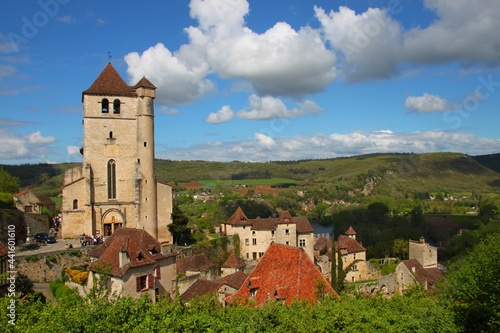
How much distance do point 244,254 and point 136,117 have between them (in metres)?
23.9

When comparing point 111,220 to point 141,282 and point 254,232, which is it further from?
point 141,282

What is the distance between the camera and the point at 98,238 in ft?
148

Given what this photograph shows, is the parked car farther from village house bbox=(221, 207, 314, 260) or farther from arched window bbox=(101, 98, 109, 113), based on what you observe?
village house bbox=(221, 207, 314, 260)

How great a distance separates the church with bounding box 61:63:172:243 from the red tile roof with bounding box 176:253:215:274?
7.53 meters


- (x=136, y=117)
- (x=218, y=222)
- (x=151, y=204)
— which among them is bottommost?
(x=218, y=222)

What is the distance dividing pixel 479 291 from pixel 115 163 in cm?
3961

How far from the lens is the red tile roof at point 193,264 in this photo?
41.6 m

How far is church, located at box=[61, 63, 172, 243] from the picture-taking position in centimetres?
4712

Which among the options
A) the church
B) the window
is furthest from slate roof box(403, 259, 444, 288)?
the window

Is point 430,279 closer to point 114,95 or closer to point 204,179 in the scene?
point 114,95

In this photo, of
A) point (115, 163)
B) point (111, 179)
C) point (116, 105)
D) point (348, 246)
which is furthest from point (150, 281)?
point (348, 246)

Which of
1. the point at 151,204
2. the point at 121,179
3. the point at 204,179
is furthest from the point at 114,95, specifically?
the point at 204,179

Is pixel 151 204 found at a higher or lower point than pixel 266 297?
higher

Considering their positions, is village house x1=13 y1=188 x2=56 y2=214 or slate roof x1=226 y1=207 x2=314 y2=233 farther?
slate roof x1=226 y1=207 x2=314 y2=233
